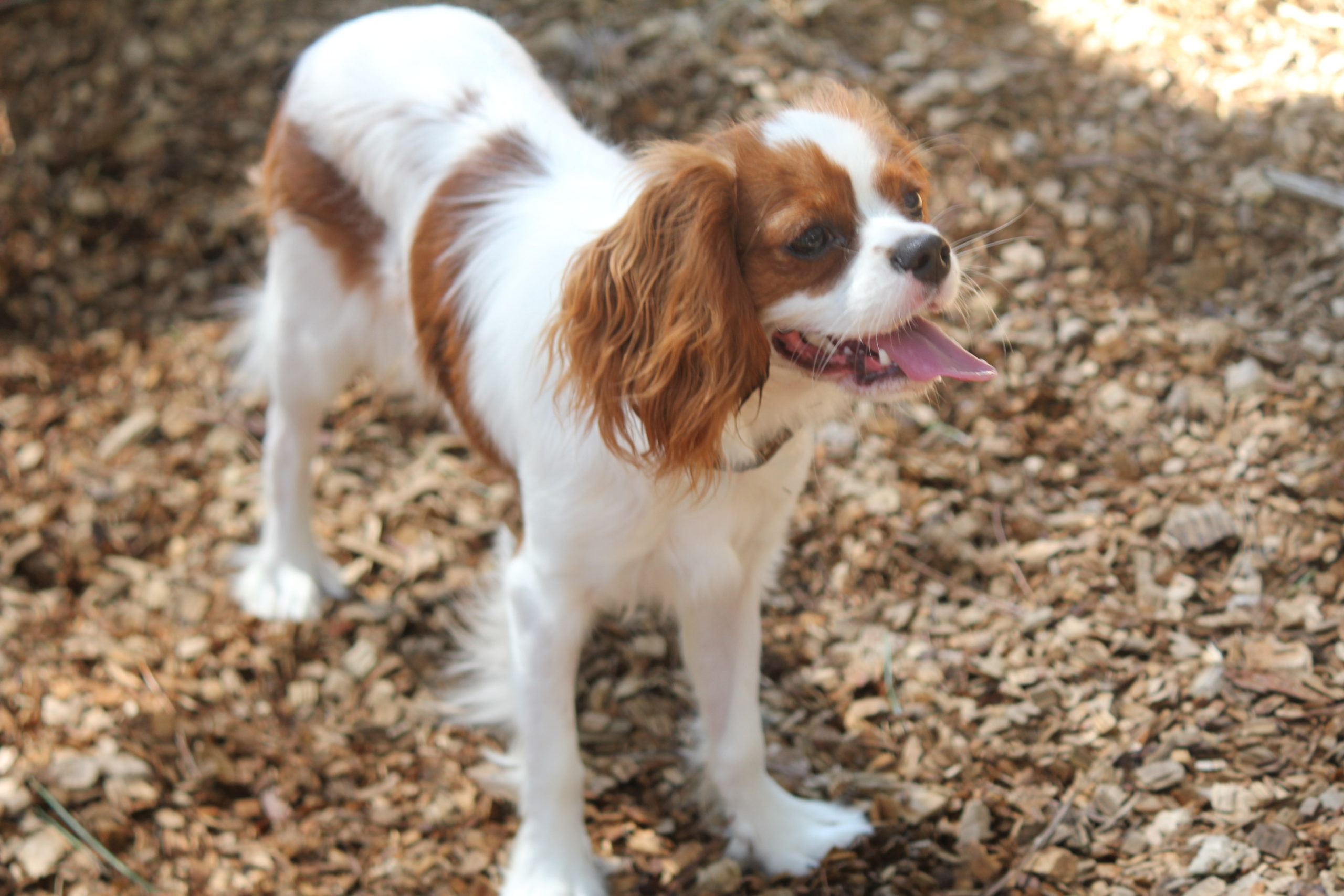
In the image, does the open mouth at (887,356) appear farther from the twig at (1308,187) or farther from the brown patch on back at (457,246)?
the twig at (1308,187)

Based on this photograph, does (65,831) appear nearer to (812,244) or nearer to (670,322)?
(670,322)

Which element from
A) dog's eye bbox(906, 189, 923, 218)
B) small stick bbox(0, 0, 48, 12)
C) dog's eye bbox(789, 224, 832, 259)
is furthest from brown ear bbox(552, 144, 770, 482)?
small stick bbox(0, 0, 48, 12)

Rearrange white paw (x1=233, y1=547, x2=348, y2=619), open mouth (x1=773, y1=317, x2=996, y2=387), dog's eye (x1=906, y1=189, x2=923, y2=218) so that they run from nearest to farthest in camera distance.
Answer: open mouth (x1=773, y1=317, x2=996, y2=387) → dog's eye (x1=906, y1=189, x2=923, y2=218) → white paw (x1=233, y1=547, x2=348, y2=619)

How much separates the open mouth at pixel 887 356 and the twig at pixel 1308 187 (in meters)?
2.33

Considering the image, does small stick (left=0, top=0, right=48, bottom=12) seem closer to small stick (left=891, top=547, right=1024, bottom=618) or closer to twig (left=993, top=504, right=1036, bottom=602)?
small stick (left=891, top=547, right=1024, bottom=618)

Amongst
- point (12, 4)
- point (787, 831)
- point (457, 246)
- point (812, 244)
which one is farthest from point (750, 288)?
point (12, 4)

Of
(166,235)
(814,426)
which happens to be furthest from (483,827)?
(166,235)

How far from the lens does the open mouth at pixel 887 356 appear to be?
2154mm

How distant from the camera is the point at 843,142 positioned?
2207 millimetres

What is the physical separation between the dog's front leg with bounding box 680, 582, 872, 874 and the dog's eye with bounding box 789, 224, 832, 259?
903 mm

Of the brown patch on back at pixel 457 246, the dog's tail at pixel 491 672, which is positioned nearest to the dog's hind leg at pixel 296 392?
Answer: the brown patch on back at pixel 457 246

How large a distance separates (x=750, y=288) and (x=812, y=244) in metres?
0.14

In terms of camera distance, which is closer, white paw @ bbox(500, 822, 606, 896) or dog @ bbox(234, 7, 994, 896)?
dog @ bbox(234, 7, 994, 896)

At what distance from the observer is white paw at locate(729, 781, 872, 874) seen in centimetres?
283
